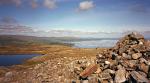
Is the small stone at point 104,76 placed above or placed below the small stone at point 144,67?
below

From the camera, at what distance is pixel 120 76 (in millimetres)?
20844

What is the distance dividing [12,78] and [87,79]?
44.5 feet

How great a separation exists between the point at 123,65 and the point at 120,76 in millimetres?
1740

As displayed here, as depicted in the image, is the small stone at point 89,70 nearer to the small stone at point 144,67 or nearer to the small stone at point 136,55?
the small stone at point 136,55

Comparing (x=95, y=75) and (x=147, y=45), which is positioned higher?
(x=147, y=45)

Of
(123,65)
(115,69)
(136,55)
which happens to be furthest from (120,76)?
(136,55)

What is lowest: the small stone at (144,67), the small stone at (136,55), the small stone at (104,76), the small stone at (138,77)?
the small stone at (104,76)

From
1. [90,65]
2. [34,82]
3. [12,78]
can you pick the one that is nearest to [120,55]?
[90,65]

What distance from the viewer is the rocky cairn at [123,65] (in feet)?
67.2

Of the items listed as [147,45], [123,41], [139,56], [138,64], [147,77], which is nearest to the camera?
[147,77]

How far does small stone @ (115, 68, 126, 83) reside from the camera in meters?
20.6

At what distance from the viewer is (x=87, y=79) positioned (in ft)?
75.5

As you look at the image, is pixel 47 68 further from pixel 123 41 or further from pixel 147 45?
pixel 147 45

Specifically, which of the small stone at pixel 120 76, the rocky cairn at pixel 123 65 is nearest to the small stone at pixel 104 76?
the rocky cairn at pixel 123 65
